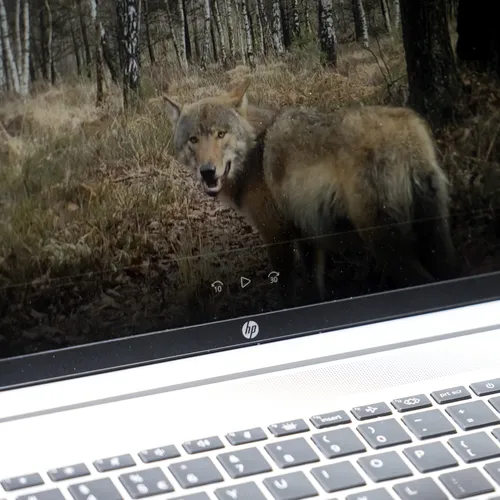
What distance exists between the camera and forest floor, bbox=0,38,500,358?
673mm

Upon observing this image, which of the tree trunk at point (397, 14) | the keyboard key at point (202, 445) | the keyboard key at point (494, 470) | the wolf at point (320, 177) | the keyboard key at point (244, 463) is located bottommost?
the keyboard key at point (494, 470)

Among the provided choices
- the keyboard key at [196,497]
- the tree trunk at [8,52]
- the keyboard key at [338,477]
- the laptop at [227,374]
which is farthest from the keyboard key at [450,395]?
the tree trunk at [8,52]

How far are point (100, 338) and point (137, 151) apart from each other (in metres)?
0.17

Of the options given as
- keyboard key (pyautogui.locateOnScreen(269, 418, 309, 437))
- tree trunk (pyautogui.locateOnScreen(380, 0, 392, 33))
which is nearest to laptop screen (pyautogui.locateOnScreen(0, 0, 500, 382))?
tree trunk (pyautogui.locateOnScreen(380, 0, 392, 33))

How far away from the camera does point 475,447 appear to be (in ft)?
2.08

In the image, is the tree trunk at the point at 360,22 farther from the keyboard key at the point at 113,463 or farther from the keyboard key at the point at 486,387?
the keyboard key at the point at 113,463

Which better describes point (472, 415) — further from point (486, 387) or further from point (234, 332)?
point (234, 332)

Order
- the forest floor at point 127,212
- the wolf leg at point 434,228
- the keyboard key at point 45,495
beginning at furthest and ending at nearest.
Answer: the wolf leg at point 434,228
the forest floor at point 127,212
the keyboard key at point 45,495

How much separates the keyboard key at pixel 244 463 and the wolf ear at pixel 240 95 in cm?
32

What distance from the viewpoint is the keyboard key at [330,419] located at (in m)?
0.66

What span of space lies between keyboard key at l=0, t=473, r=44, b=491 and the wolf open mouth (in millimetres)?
296

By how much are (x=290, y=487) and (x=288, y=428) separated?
68 millimetres

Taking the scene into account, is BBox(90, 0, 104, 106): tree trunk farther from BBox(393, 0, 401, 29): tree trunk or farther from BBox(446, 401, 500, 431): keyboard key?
BBox(446, 401, 500, 431): keyboard key

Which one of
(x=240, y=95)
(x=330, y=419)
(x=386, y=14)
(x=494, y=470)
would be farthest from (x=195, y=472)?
(x=386, y=14)
